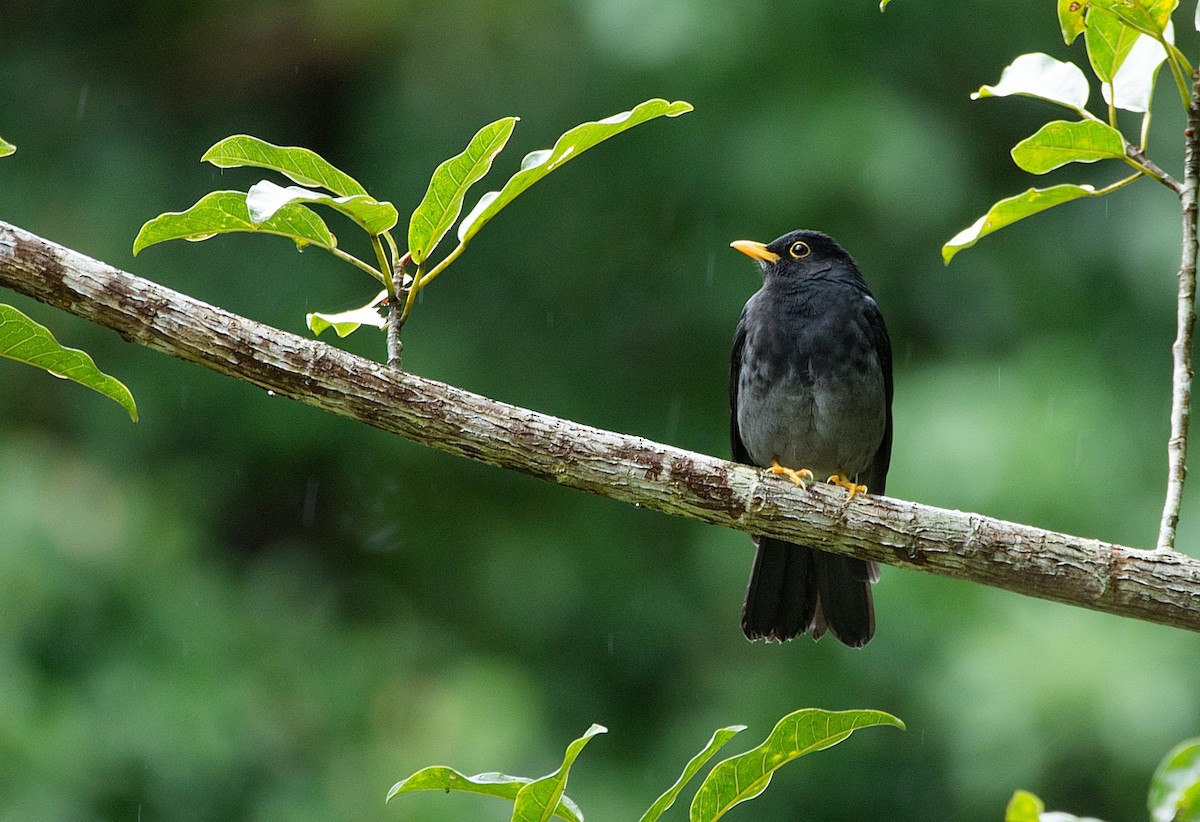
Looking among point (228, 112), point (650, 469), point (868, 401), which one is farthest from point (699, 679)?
point (650, 469)

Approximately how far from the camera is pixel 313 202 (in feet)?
7.24

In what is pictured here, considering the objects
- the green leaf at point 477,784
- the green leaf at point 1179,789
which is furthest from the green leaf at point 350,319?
the green leaf at point 1179,789

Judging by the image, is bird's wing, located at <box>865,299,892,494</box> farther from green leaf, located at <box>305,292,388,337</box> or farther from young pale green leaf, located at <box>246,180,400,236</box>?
young pale green leaf, located at <box>246,180,400,236</box>

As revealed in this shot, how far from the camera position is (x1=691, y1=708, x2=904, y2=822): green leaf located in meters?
2.04

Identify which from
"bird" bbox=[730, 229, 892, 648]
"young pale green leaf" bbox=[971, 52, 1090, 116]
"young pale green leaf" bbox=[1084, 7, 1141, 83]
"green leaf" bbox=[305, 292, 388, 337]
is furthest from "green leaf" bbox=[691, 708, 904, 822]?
"bird" bbox=[730, 229, 892, 648]

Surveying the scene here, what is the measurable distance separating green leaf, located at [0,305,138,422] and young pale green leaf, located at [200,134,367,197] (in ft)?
1.30

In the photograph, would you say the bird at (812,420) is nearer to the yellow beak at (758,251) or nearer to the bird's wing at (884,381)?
the bird's wing at (884,381)

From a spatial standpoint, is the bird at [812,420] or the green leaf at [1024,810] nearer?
the green leaf at [1024,810]

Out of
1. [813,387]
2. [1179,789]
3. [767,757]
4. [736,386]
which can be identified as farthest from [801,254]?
[1179,789]

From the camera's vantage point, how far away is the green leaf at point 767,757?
6.71ft

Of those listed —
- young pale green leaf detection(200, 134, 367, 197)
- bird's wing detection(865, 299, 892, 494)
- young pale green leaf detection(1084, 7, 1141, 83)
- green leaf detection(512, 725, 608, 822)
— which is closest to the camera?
green leaf detection(512, 725, 608, 822)

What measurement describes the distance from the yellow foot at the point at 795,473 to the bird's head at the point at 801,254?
2.22 feet

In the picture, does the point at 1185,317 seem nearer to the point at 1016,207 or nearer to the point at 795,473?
the point at 1016,207

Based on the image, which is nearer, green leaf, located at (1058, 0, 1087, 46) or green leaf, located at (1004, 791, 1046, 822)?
green leaf, located at (1004, 791, 1046, 822)
